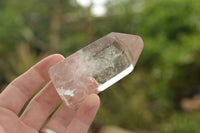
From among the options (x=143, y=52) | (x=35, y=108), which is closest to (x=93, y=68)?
(x=35, y=108)

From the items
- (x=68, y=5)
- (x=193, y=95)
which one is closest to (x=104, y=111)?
(x=193, y=95)

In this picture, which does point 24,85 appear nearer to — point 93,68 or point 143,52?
point 93,68

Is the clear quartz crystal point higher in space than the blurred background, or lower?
higher

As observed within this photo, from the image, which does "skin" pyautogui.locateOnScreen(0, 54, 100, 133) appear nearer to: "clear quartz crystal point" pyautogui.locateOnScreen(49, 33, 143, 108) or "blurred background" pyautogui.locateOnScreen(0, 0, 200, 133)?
"clear quartz crystal point" pyautogui.locateOnScreen(49, 33, 143, 108)

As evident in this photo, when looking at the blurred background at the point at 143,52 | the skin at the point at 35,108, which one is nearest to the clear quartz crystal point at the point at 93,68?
the skin at the point at 35,108

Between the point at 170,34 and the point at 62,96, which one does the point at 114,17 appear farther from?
the point at 62,96

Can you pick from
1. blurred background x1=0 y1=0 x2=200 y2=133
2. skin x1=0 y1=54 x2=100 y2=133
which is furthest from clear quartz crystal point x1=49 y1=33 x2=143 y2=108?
blurred background x1=0 y1=0 x2=200 y2=133
